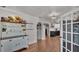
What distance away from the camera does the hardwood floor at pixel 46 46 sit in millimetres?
1344

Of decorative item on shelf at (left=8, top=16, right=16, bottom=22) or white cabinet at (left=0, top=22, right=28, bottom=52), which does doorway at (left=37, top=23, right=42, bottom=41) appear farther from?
decorative item on shelf at (left=8, top=16, right=16, bottom=22)

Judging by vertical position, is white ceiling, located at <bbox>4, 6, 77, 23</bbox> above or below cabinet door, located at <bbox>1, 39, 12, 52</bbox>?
above

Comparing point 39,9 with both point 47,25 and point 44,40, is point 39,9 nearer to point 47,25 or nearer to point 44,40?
point 47,25

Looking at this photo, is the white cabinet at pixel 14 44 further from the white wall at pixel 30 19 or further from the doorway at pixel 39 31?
the doorway at pixel 39 31

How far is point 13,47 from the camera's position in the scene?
130 centimetres

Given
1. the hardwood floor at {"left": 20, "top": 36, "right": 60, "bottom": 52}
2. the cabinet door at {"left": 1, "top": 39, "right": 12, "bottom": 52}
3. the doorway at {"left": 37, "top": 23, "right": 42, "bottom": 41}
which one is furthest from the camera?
the doorway at {"left": 37, "top": 23, "right": 42, "bottom": 41}

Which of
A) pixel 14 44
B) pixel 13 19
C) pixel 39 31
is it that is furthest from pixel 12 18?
pixel 39 31

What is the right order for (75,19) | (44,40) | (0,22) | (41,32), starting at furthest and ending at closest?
(41,32) → (44,40) → (75,19) → (0,22)

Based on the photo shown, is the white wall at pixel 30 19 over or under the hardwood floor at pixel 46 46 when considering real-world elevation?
over

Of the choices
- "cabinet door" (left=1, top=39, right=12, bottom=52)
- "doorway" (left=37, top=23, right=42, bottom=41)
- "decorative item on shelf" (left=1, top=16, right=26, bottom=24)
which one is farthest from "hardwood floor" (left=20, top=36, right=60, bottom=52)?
"decorative item on shelf" (left=1, top=16, right=26, bottom=24)

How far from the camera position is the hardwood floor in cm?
134

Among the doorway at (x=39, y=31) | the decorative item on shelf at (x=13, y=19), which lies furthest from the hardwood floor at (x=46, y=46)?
the decorative item on shelf at (x=13, y=19)
